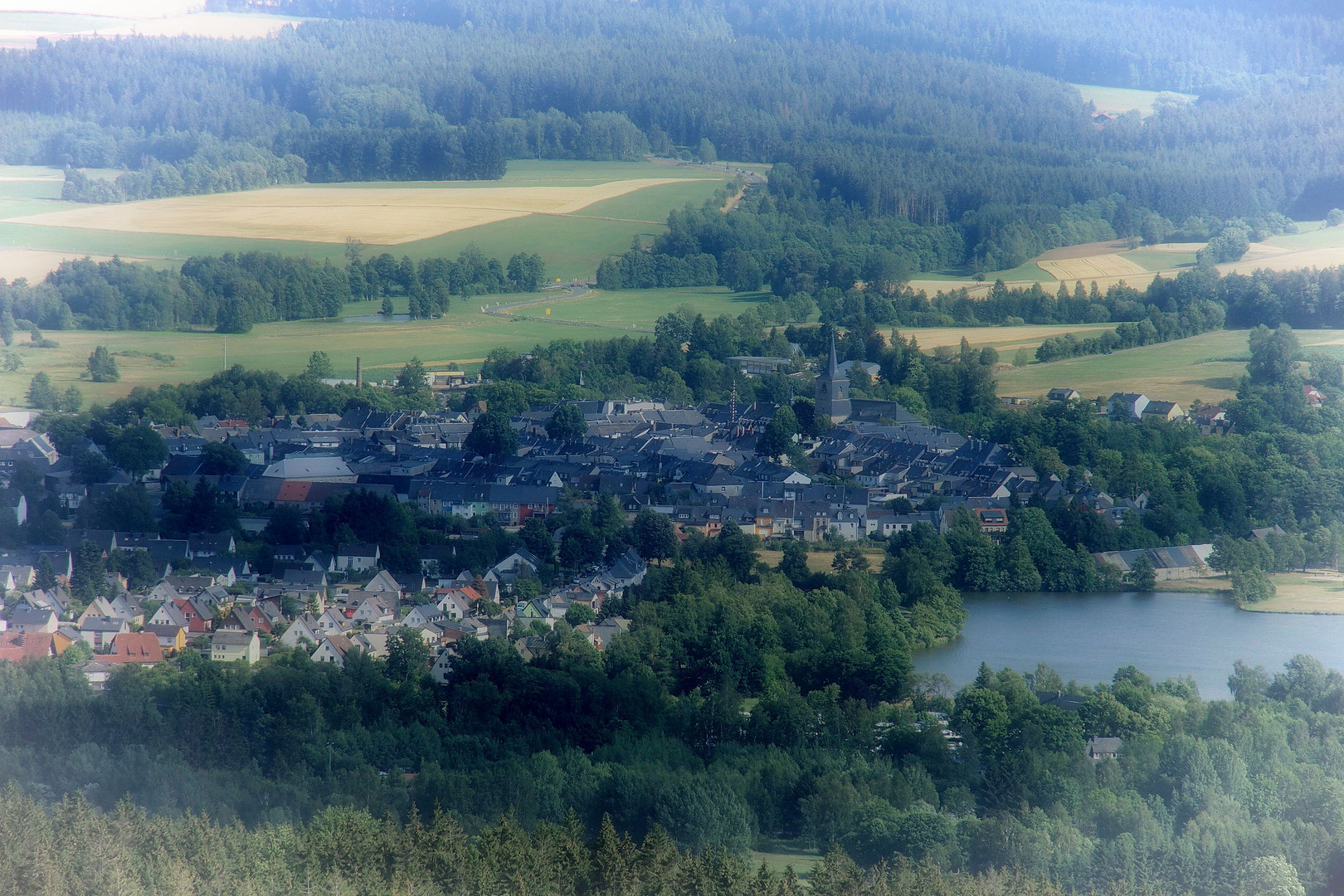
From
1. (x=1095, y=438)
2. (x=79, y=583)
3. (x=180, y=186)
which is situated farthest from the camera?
(x=180, y=186)

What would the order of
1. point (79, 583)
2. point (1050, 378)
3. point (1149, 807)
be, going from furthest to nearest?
point (1050, 378) < point (79, 583) < point (1149, 807)

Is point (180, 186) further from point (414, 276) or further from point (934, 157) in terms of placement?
point (934, 157)

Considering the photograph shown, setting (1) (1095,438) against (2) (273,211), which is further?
(2) (273,211)

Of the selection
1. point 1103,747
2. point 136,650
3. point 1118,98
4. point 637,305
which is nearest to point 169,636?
point 136,650

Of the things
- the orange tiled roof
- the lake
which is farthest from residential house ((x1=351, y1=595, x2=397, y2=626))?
the orange tiled roof

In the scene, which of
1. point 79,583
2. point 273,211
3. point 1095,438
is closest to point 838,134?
point 273,211

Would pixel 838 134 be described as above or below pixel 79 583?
above

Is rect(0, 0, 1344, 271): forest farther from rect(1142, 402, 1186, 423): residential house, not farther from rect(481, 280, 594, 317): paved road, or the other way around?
rect(1142, 402, 1186, 423): residential house

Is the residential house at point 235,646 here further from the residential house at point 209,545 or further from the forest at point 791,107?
the forest at point 791,107
